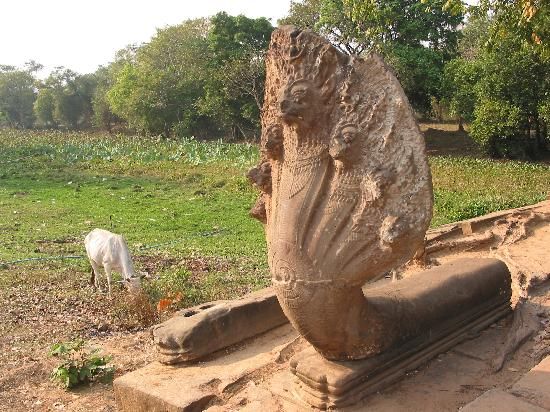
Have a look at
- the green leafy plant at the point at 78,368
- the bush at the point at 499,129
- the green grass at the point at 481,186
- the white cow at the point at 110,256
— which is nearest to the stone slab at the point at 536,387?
the green leafy plant at the point at 78,368

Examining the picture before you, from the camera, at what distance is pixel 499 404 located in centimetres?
236

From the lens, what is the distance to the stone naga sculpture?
8.81 ft

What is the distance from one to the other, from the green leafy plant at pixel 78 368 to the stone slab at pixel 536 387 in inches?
132

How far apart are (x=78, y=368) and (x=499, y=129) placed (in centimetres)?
1774

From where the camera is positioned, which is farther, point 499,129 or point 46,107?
point 46,107

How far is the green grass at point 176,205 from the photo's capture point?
28.3ft

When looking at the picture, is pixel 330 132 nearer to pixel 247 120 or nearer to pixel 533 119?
pixel 533 119

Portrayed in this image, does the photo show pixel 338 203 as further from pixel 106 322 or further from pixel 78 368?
pixel 106 322

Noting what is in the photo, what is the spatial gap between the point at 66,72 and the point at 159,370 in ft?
179

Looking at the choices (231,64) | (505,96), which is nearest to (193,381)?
(505,96)

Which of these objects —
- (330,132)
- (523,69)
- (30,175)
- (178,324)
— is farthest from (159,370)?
(30,175)

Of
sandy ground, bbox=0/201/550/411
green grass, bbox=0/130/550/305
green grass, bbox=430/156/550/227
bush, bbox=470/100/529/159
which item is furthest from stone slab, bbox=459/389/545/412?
bush, bbox=470/100/529/159

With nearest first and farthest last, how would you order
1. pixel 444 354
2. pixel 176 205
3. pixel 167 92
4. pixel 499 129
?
pixel 444 354
pixel 176 205
pixel 499 129
pixel 167 92

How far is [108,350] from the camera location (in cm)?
539
